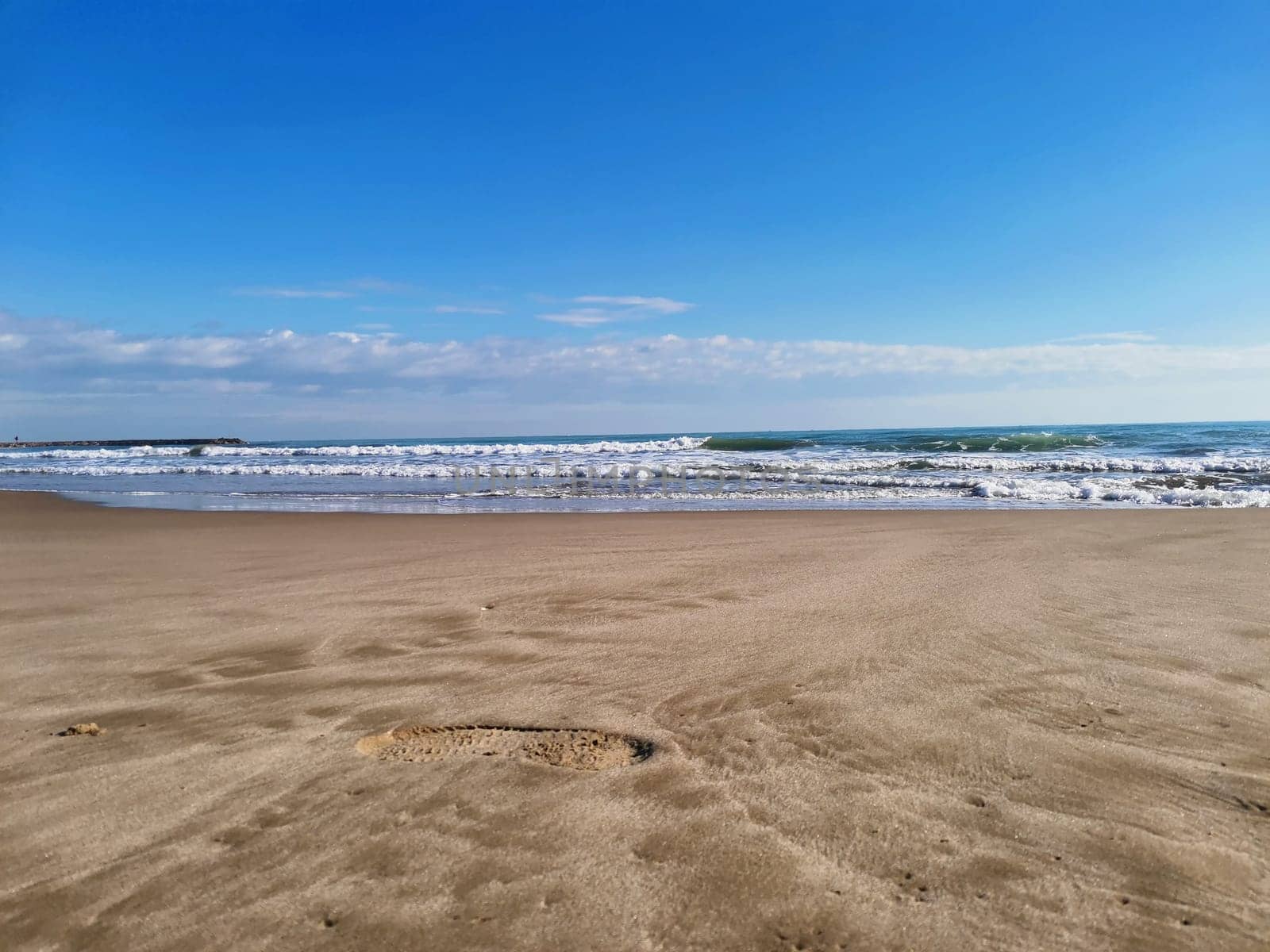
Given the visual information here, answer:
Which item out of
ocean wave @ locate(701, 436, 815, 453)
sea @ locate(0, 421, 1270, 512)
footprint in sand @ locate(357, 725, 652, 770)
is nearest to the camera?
footprint in sand @ locate(357, 725, 652, 770)

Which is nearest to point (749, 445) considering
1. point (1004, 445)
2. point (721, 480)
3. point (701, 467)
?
point (1004, 445)

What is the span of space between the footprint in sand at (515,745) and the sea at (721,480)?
394 inches

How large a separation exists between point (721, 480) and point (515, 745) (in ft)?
56.1

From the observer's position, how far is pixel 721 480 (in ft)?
65.5

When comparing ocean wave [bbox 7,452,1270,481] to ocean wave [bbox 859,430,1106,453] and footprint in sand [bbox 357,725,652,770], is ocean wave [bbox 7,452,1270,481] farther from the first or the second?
footprint in sand [bbox 357,725,652,770]

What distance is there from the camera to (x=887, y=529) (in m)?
9.36

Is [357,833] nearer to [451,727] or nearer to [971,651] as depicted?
[451,727]

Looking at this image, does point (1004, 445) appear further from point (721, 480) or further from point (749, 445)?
point (721, 480)

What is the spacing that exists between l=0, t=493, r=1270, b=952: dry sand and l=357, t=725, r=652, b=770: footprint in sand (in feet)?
0.13

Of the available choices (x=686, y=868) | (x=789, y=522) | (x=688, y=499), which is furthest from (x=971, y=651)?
(x=688, y=499)

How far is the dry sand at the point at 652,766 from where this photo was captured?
2.05 meters

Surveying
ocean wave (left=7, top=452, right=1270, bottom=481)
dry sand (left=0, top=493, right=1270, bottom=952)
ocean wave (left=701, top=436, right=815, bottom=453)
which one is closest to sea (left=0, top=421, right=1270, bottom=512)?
ocean wave (left=7, top=452, right=1270, bottom=481)

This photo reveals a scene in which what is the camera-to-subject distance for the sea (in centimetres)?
1408

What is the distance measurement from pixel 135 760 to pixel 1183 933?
359 centimetres
